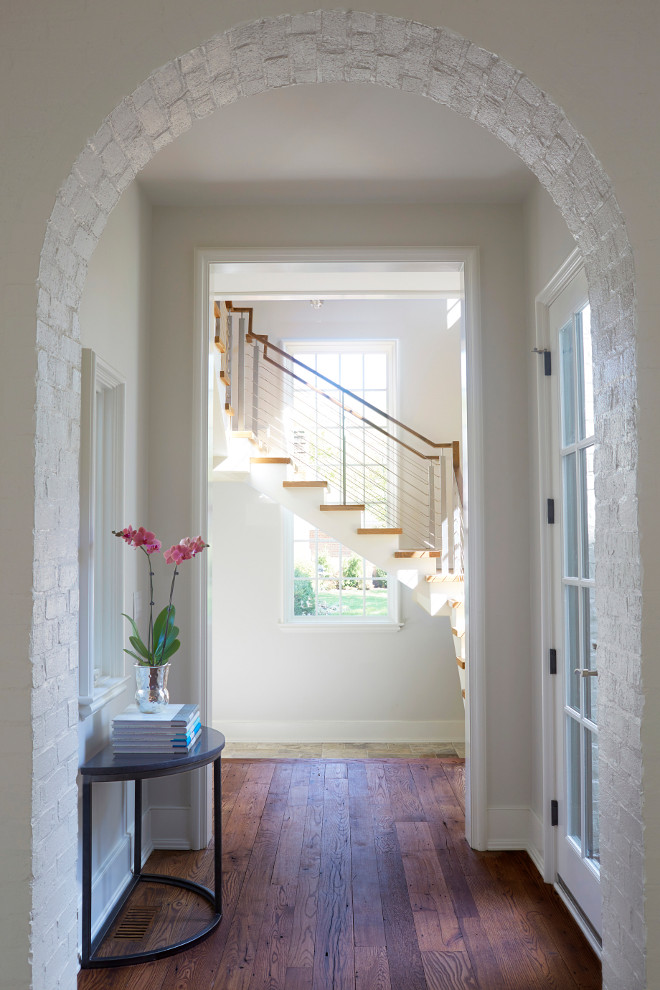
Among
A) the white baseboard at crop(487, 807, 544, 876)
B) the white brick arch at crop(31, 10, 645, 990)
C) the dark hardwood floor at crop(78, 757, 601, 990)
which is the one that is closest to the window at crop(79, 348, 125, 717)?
the dark hardwood floor at crop(78, 757, 601, 990)

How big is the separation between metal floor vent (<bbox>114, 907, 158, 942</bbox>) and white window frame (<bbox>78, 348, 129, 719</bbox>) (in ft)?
2.68

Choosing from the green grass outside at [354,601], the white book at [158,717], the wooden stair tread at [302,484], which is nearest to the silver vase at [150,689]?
the white book at [158,717]

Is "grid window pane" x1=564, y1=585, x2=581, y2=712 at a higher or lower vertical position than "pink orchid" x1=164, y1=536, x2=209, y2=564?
lower

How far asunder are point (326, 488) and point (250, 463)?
586 mm

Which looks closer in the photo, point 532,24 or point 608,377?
point 532,24

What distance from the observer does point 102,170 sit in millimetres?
1882

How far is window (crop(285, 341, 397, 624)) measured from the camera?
6332 mm

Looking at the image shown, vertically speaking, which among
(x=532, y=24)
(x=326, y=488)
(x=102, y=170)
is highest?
(x=532, y=24)

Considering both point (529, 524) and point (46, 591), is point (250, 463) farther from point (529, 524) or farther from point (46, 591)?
point (46, 591)

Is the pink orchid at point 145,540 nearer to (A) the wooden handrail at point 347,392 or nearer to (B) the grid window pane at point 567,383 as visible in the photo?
(B) the grid window pane at point 567,383

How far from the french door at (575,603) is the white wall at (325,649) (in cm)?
289

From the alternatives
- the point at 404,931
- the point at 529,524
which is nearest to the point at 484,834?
the point at 404,931

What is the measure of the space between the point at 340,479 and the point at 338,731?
2.01m

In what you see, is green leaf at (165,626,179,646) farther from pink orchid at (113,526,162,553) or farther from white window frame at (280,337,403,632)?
white window frame at (280,337,403,632)
